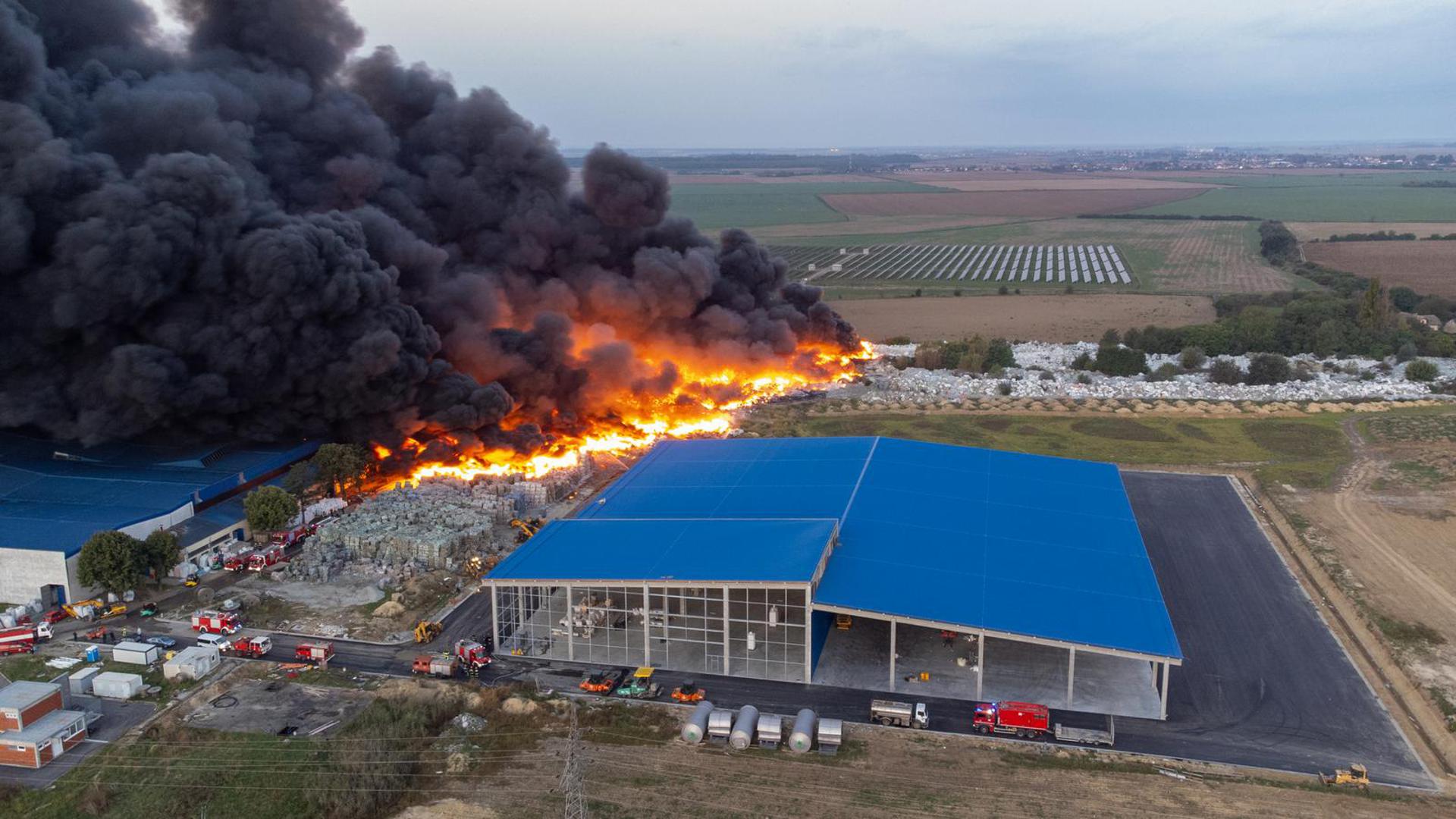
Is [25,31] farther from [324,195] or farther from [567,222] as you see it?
[567,222]

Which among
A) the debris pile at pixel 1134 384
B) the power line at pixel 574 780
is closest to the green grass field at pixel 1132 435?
the debris pile at pixel 1134 384

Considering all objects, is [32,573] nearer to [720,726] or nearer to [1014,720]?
[720,726]

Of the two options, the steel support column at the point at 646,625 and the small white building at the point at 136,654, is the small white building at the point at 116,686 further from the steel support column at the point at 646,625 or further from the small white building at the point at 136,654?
the steel support column at the point at 646,625

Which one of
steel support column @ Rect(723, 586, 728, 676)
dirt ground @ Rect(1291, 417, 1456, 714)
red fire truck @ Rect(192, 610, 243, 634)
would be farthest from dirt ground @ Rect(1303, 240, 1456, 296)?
red fire truck @ Rect(192, 610, 243, 634)

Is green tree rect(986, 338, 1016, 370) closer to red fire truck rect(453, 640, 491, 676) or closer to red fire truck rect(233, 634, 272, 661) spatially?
red fire truck rect(453, 640, 491, 676)

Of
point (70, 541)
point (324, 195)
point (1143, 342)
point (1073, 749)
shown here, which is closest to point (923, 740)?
point (1073, 749)

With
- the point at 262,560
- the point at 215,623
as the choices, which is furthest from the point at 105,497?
the point at 215,623

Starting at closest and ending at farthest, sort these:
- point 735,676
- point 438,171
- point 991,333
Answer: point 735,676
point 438,171
point 991,333
